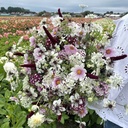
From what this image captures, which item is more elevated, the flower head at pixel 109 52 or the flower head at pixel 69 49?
the flower head at pixel 69 49

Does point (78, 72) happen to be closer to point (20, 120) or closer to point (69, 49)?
point (69, 49)

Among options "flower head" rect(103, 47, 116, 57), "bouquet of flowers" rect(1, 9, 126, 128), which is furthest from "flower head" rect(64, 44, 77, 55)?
"flower head" rect(103, 47, 116, 57)

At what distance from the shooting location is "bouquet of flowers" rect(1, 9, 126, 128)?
1.74m

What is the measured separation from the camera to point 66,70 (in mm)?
1765

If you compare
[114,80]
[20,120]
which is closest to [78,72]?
[114,80]

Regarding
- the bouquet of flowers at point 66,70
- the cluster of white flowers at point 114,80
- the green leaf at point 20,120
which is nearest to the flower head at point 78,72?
the bouquet of flowers at point 66,70

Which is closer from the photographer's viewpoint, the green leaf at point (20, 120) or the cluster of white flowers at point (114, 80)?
the cluster of white flowers at point (114, 80)

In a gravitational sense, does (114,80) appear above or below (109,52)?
below

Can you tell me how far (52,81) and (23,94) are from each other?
0.21 metres

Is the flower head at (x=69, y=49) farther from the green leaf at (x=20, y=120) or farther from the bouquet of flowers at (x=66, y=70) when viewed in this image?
the green leaf at (x=20, y=120)

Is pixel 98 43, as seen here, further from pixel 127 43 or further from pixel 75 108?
pixel 75 108

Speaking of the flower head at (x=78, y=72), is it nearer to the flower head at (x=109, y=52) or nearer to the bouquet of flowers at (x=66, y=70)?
the bouquet of flowers at (x=66, y=70)

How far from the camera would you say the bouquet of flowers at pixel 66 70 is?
174cm

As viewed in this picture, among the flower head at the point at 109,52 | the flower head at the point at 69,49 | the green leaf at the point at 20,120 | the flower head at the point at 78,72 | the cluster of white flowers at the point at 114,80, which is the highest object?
the flower head at the point at 69,49
